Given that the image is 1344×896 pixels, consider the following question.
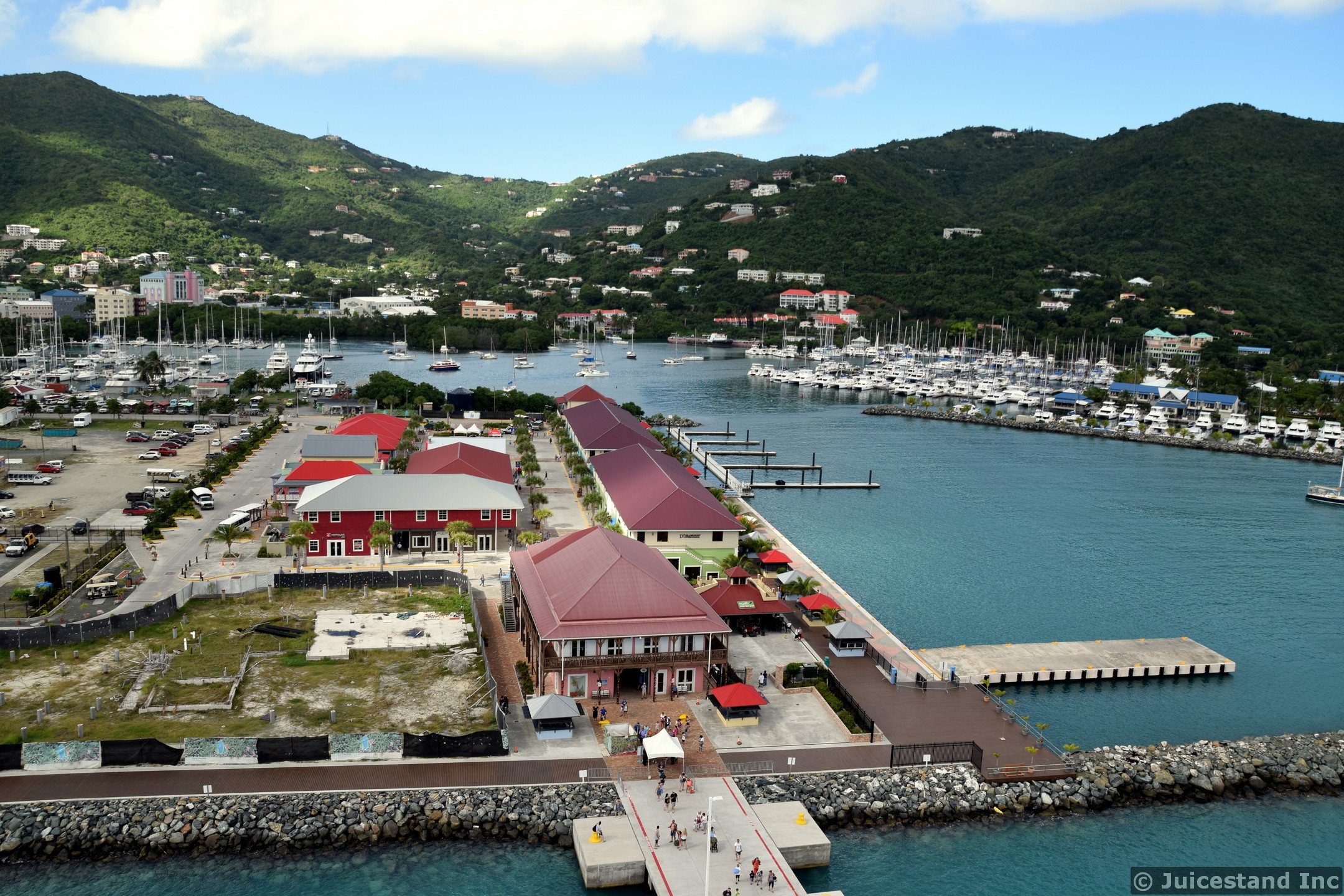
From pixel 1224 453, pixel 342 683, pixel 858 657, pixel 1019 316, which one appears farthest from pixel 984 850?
pixel 1019 316

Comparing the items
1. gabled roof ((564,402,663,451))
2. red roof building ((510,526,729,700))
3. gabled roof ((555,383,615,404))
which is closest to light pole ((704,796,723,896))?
red roof building ((510,526,729,700))

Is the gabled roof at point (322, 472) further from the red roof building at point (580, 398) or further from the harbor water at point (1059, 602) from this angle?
the red roof building at point (580, 398)

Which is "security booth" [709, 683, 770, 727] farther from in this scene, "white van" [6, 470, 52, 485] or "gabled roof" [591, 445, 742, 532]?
"white van" [6, 470, 52, 485]

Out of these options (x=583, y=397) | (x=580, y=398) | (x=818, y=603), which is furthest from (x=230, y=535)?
(x=583, y=397)

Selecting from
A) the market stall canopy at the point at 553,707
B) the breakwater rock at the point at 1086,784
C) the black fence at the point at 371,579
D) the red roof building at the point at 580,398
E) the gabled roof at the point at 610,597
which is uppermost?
the red roof building at the point at 580,398

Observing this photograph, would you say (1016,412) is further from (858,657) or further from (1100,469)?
(858,657)

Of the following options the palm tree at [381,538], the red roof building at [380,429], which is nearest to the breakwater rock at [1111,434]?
the red roof building at [380,429]

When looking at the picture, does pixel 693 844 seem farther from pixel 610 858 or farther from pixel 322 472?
pixel 322 472
